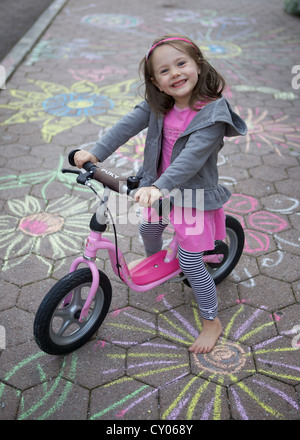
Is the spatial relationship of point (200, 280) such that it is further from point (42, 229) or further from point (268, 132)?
point (268, 132)

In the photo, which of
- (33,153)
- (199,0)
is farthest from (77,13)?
(33,153)

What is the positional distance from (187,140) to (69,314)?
3.41 feet

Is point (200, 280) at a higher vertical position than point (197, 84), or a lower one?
lower

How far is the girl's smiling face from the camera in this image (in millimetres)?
1752

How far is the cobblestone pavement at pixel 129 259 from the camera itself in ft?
6.42

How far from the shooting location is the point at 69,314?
2.07 metres

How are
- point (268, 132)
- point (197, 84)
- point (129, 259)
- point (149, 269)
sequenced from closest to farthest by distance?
1. point (197, 84)
2. point (149, 269)
3. point (129, 259)
4. point (268, 132)

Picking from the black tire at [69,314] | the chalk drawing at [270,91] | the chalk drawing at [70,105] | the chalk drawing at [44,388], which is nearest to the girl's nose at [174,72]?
the black tire at [69,314]

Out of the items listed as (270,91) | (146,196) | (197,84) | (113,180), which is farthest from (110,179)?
(270,91)

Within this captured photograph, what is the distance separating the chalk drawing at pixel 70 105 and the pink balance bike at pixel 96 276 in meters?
2.33

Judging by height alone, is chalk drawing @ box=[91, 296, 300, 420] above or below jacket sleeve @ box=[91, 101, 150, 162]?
below

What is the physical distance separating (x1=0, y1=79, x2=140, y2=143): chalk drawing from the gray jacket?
2273mm

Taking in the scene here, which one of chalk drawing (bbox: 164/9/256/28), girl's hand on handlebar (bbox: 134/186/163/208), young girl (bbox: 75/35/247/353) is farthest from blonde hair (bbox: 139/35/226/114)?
chalk drawing (bbox: 164/9/256/28)

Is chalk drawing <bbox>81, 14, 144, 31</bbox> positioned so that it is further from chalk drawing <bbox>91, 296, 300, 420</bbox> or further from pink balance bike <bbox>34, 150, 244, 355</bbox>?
chalk drawing <bbox>91, 296, 300, 420</bbox>
